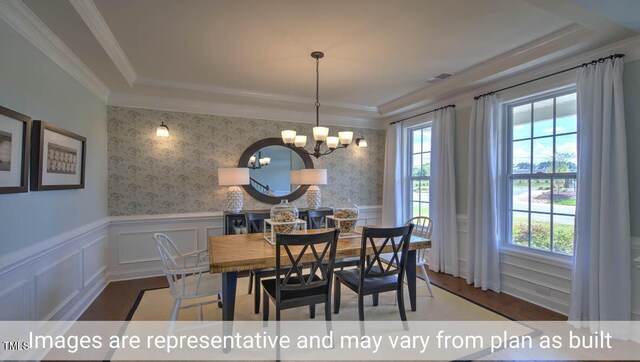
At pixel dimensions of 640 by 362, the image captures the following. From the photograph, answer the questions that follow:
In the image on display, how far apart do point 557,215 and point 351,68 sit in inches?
107

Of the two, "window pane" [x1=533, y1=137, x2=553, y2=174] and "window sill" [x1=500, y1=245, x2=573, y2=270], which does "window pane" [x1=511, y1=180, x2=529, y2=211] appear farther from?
"window sill" [x1=500, y1=245, x2=573, y2=270]

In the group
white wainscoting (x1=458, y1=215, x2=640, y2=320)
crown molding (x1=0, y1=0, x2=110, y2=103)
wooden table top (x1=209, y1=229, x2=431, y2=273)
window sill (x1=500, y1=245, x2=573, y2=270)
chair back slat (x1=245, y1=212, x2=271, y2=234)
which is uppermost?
crown molding (x1=0, y1=0, x2=110, y2=103)

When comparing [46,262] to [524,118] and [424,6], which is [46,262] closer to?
[424,6]

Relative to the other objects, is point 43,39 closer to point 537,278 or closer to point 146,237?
point 146,237

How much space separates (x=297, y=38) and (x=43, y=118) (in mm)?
2165

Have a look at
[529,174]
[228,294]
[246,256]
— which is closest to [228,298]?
[228,294]

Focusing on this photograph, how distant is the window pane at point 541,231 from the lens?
3248 mm

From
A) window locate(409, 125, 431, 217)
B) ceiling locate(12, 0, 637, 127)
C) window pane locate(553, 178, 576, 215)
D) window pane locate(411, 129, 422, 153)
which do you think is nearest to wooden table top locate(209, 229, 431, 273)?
window pane locate(553, 178, 576, 215)

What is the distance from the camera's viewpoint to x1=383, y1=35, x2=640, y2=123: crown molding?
8.37 feet

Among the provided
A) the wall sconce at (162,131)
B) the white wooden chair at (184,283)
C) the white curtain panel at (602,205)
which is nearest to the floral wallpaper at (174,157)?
the wall sconce at (162,131)

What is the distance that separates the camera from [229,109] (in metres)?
4.55

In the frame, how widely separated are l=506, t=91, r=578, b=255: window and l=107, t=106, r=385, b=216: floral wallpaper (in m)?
3.00

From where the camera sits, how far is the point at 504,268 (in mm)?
3553

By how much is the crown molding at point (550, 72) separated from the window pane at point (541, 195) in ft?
3.28
